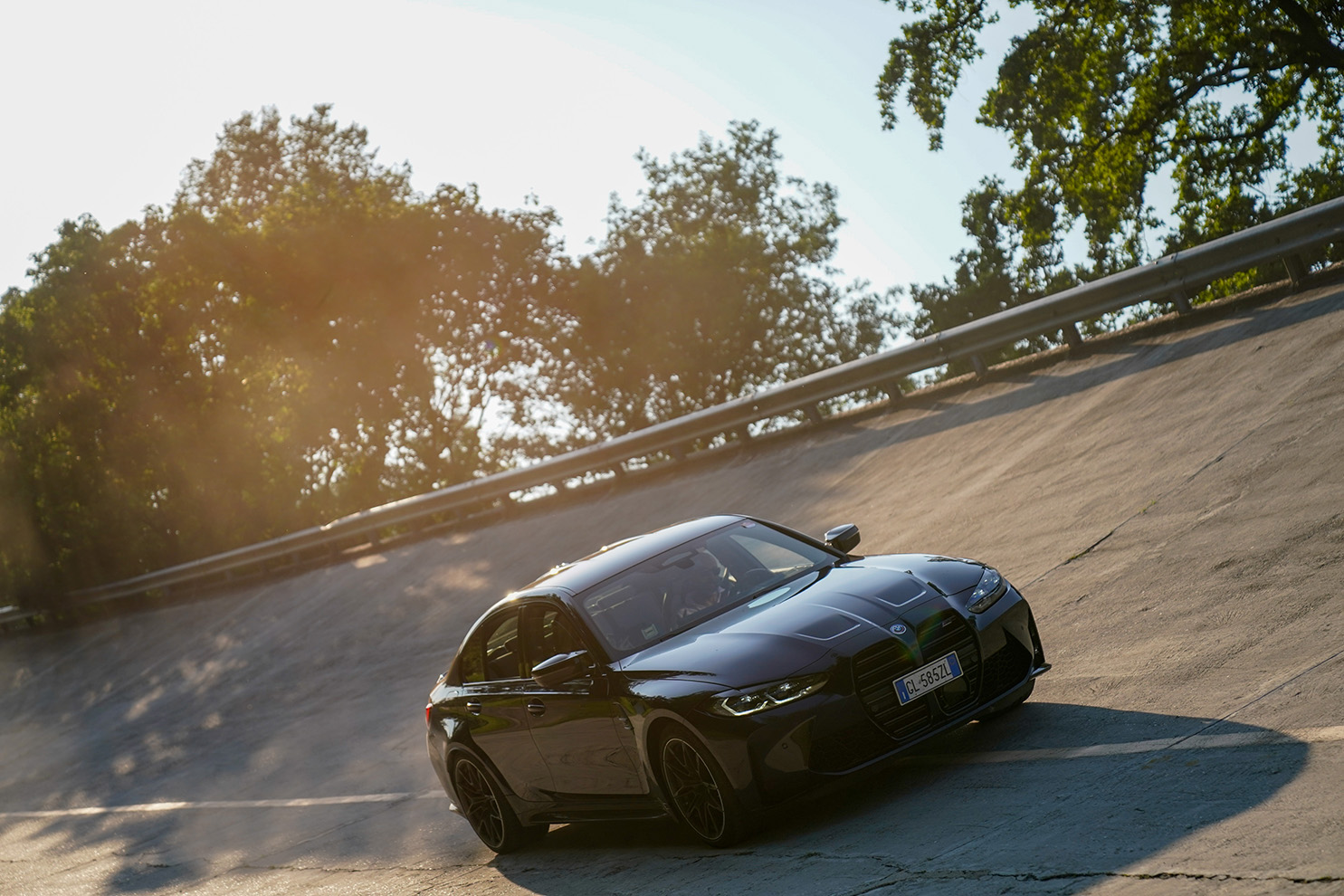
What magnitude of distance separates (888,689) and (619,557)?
2.12 metres

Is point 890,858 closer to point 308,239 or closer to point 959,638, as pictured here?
point 959,638

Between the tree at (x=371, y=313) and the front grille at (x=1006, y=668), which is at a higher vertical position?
the tree at (x=371, y=313)

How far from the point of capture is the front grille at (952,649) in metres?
6.64

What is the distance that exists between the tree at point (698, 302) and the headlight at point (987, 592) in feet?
133

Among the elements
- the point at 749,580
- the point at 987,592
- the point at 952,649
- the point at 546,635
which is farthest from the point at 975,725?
the point at 546,635

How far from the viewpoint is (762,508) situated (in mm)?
16047

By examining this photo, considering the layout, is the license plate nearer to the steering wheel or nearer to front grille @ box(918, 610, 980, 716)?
front grille @ box(918, 610, 980, 716)

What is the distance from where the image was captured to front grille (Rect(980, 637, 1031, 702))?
685 centimetres

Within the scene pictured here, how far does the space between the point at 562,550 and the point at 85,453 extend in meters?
26.2

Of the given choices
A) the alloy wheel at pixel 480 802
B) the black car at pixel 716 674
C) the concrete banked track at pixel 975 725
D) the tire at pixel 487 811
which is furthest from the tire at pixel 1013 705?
the alloy wheel at pixel 480 802

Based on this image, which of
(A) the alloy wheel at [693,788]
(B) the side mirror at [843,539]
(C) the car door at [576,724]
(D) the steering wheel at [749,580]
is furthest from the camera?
(B) the side mirror at [843,539]

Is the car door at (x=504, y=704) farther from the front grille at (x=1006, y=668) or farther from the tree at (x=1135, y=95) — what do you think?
the tree at (x=1135, y=95)

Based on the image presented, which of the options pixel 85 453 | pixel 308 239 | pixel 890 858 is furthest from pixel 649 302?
pixel 890 858

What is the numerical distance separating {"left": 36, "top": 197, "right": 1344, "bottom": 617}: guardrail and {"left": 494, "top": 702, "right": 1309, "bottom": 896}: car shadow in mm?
8405
